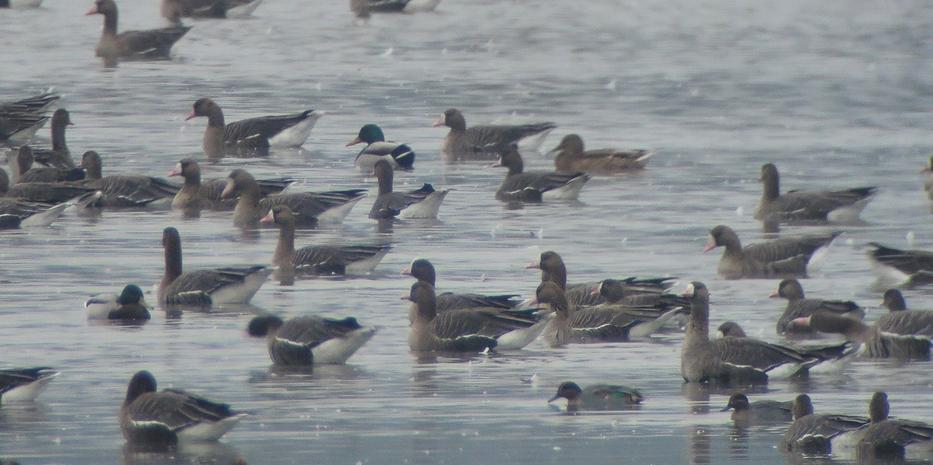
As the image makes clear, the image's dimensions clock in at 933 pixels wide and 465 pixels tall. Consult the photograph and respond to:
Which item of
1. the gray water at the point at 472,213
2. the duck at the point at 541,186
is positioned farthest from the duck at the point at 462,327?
the duck at the point at 541,186

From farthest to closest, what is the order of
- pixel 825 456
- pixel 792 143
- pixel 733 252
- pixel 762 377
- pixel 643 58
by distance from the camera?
pixel 643 58
pixel 792 143
pixel 733 252
pixel 762 377
pixel 825 456

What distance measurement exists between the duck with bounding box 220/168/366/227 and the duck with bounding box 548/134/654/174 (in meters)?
5.35

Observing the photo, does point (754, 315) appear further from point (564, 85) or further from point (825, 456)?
point (564, 85)

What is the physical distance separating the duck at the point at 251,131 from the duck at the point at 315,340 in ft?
51.6

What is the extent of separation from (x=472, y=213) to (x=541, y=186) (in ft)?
5.25

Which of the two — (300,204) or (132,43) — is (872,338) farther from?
(132,43)

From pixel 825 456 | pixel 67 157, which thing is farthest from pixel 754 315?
pixel 67 157

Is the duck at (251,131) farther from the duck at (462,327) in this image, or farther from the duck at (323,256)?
the duck at (462,327)

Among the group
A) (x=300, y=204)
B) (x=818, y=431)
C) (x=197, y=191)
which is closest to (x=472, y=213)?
(x=300, y=204)

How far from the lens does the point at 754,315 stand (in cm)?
1950

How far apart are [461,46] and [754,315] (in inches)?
1260

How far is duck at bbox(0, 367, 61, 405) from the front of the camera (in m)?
15.4

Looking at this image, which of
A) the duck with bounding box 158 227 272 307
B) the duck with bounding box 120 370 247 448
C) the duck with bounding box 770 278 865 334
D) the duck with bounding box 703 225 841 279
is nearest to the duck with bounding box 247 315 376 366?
the duck with bounding box 120 370 247 448

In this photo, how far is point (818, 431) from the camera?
13656 mm
